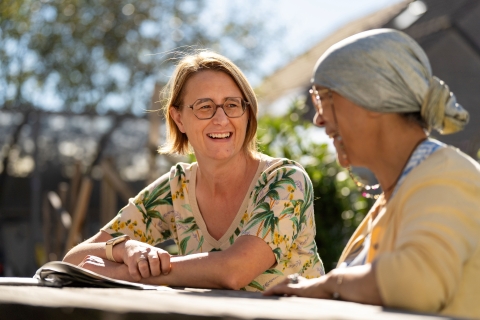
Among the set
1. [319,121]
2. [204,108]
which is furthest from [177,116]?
[319,121]

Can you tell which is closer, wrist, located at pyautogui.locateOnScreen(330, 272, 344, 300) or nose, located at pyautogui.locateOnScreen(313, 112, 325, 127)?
wrist, located at pyautogui.locateOnScreen(330, 272, 344, 300)

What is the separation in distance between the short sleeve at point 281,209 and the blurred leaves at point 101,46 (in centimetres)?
1806

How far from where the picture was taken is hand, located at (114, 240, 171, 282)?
116 inches

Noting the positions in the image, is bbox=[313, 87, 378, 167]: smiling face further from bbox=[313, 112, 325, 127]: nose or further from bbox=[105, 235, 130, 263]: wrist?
bbox=[105, 235, 130, 263]: wrist

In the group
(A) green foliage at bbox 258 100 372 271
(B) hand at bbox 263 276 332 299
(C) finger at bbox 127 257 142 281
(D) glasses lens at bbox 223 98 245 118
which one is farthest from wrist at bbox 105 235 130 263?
(A) green foliage at bbox 258 100 372 271

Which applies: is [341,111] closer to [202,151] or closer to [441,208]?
[441,208]

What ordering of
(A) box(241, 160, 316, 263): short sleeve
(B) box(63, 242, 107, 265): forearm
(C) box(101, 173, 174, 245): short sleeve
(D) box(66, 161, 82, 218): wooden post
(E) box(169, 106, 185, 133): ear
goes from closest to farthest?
(A) box(241, 160, 316, 263): short sleeve, (B) box(63, 242, 107, 265): forearm, (C) box(101, 173, 174, 245): short sleeve, (E) box(169, 106, 185, 133): ear, (D) box(66, 161, 82, 218): wooden post

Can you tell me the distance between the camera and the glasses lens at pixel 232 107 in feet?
11.7

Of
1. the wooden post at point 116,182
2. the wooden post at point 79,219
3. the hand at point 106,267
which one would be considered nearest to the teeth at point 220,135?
the hand at point 106,267

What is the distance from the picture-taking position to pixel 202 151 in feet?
11.9

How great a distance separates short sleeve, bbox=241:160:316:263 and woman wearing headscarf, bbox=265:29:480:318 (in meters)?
0.61

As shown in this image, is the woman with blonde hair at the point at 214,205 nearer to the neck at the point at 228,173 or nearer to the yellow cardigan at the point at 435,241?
the neck at the point at 228,173

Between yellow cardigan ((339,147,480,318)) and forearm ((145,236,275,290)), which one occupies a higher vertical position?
yellow cardigan ((339,147,480,318))

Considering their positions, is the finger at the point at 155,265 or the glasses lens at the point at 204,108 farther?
the glasses lens at the point at 204,108
